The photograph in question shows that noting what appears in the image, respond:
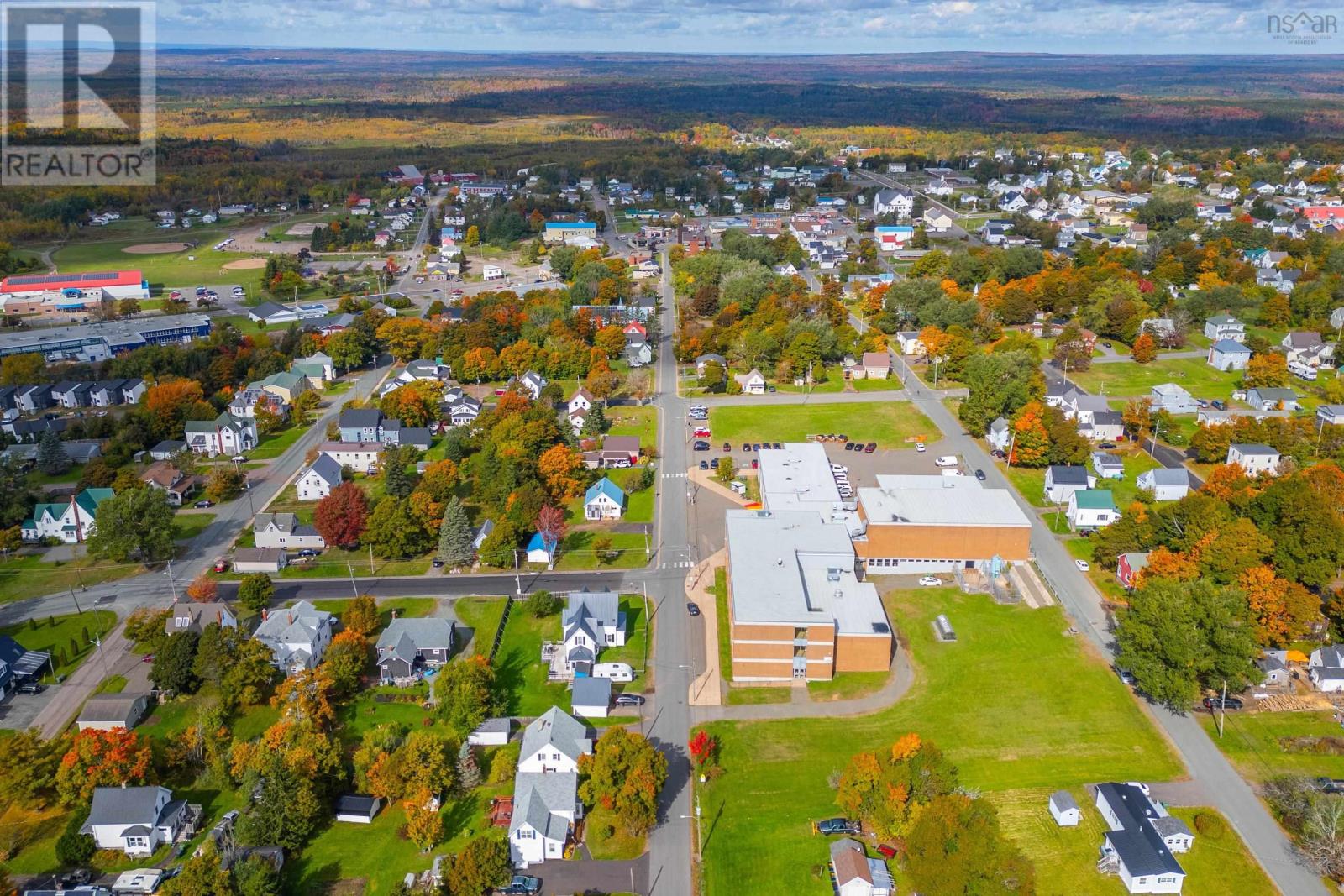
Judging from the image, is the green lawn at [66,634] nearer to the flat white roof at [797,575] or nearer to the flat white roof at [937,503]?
the flat white roof at [797,575]

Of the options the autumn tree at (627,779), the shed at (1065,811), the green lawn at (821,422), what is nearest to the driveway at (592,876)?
the autumn tree at (627,779)

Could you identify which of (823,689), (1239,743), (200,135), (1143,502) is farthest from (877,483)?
(200,135)

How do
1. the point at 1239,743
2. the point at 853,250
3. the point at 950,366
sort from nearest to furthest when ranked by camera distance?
the point at 1239,743 → the point at 950,366 → the point at 853,250

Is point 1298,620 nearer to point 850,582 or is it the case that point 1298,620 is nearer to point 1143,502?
point 1143,502

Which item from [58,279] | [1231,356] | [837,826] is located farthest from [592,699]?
[58,279]

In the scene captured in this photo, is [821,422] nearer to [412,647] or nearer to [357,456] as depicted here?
[357,456]

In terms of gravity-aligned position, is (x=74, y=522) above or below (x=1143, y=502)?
below
